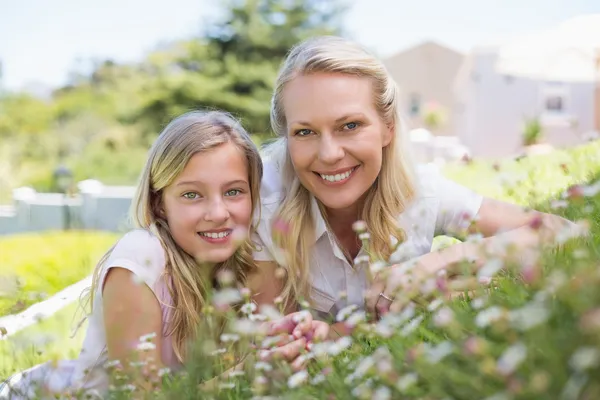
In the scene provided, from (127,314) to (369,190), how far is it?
1101 mm

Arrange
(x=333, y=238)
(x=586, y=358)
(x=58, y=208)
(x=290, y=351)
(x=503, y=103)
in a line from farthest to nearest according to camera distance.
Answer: (x=503, y=103) < (x=58, y=208) < (x=333, y=238) < (x=290, y=351) < (x=586, y=358)

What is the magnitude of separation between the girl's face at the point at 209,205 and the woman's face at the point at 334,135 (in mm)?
246

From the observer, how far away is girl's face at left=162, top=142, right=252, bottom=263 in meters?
2.57

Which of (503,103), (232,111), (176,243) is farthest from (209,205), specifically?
(503,103)

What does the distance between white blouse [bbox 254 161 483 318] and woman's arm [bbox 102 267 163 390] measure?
21.1 inches

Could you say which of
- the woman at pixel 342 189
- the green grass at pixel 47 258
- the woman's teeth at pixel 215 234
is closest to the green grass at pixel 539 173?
the woman at pixel 342 189

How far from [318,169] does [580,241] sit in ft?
3.25

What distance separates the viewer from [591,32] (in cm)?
1673

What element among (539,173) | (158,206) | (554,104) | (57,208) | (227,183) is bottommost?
(554,104)

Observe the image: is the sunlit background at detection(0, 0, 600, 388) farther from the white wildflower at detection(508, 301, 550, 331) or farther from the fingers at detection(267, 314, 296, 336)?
the fingers at detection(267, 314, 296, 336)

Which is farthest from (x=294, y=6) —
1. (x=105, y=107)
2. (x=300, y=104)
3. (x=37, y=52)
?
(x=37, y=52)

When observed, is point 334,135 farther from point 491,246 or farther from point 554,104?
point 554,104

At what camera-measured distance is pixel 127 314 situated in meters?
2.34

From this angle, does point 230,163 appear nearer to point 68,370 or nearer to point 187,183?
point 187,183
